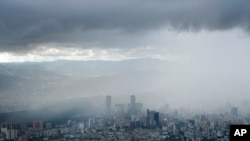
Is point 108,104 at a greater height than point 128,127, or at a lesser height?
greater

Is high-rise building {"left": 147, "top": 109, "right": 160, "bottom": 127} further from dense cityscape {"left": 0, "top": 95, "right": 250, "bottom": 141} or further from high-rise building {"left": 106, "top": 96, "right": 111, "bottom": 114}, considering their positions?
high-rise building {"left": 106, "top": 96, "right": 111, "bottom": 114}

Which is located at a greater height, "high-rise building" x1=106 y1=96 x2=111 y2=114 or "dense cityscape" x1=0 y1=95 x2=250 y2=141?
"high-rise building" x1=106 y1=96 x2=111 y2=114

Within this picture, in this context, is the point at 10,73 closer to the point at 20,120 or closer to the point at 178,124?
the point at 20,120

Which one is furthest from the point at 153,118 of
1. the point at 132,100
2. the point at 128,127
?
the point at 132,100

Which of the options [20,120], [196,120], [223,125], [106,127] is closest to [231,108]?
[196,120]

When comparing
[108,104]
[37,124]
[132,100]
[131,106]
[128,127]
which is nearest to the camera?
[37,124]

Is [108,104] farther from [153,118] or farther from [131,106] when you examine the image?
[153,118]

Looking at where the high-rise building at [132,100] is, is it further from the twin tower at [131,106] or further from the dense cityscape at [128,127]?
the dense cityscape at [128,127]

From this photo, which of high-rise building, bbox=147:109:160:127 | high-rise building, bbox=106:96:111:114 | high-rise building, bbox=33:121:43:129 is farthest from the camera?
high-rise building, bbox=106:96:111:114

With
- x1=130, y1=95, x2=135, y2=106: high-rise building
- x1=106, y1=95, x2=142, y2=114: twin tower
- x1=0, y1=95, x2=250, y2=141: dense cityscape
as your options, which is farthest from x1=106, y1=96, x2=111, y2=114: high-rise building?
x1=130, y1=95, x2=135, y2=106: high-rise building
